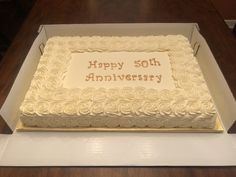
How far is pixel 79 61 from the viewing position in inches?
44.5

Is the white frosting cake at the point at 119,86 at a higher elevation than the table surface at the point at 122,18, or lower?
higher

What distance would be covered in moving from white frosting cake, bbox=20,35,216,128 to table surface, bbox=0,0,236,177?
0.15 metres

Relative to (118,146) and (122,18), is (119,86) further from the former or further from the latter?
(122,18)

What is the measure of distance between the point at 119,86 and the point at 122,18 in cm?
68

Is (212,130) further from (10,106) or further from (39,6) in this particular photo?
(39,6)

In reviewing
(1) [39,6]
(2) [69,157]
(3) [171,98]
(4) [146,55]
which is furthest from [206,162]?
(1) [39,6]

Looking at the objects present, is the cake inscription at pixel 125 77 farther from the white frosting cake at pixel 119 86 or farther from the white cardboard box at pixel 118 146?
the white cardboard box at pixel 118 146

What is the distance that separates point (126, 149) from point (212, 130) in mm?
303

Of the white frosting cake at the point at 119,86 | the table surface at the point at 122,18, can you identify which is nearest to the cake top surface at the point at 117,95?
the white frosting cake at the point at 119,86

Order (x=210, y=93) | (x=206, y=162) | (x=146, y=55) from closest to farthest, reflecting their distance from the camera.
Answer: (x=206, y=162)
(x=210, y=93)
(x=146, y=55)

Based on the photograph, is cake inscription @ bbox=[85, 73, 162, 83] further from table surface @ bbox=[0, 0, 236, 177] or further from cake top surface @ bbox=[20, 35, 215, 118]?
table surface @ bbox=[0, 0, 236, 177]

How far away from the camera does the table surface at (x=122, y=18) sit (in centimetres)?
115

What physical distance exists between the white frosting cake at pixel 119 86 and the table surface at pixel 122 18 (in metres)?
0.15

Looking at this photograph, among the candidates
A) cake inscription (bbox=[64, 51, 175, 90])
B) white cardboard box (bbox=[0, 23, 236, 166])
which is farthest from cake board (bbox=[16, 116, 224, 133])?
cake inscription (bbox=[64, 51, 175, 90])
